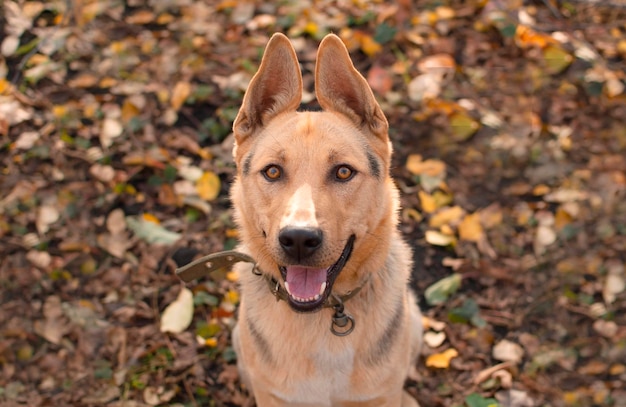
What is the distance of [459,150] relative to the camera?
6.25 meters

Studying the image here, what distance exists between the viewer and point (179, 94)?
6539 mm

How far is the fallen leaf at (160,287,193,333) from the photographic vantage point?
490cm

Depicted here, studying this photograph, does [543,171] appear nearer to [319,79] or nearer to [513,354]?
[513,354]

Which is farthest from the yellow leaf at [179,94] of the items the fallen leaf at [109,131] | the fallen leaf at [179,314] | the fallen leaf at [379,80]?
the fallen leaf at [179,314]

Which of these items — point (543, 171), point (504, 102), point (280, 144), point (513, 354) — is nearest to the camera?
point (280, 144)

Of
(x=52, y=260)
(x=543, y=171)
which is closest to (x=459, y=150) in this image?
(x=543, y=171)

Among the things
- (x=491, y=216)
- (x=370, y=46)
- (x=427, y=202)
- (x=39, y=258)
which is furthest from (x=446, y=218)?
(x=39, y=258)

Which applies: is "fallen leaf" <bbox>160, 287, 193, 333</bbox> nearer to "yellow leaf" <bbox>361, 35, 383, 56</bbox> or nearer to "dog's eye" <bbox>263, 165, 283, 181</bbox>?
"dog's eye" <bbox>263, 165, 283, 181</bbox>

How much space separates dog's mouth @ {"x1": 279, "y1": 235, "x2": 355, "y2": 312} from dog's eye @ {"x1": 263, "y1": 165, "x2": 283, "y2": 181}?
0.48 metres

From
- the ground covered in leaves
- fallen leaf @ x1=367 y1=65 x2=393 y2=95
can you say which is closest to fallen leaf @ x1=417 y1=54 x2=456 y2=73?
the ground covered in leaves

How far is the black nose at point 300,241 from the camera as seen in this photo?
2982mm

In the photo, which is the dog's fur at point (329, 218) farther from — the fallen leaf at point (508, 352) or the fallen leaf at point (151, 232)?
the fallen leaf at point (151, 232)

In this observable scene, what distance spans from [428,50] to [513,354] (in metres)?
3.67

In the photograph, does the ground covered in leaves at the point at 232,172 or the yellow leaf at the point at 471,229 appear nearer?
the ground covered in leaves at the point at 232,172
